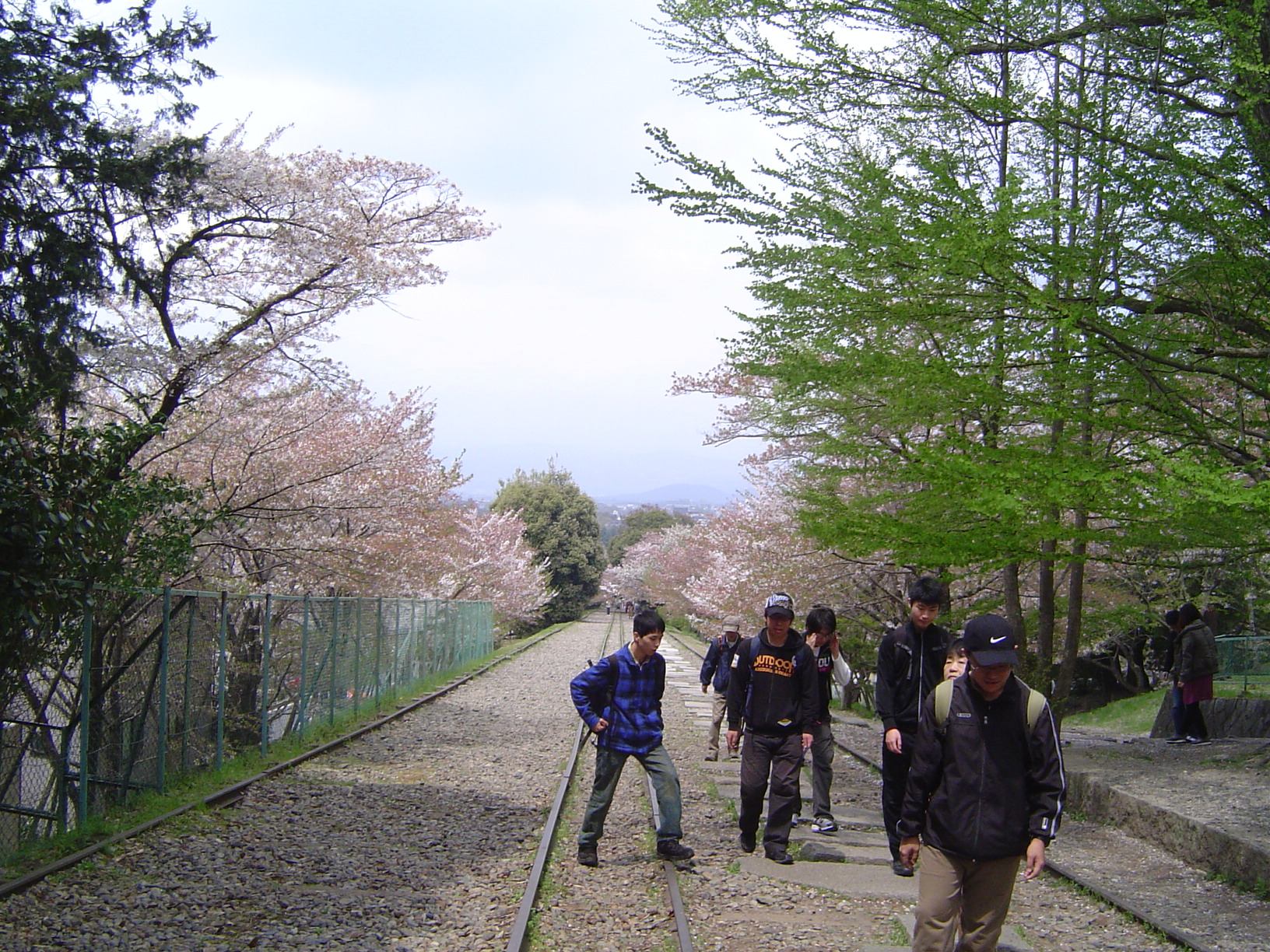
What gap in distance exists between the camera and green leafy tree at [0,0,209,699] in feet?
23.4

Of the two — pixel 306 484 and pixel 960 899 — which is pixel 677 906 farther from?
pixel 306 484

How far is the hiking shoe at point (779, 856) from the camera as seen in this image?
7577 mm

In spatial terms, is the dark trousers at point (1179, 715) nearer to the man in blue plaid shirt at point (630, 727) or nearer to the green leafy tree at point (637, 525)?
the man in blue plaid shirt at point (630, 727)

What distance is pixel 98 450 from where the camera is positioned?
339 inches

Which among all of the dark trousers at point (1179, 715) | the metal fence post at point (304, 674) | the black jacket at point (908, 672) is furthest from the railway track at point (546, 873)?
the dark trousers at point (1179, 715)

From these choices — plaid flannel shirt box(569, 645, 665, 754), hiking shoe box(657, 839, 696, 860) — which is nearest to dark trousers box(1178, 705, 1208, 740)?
hiking shoe box(657, 839, 696, 860)

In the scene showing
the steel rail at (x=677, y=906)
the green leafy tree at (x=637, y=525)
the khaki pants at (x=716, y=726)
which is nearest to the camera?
the steel rail at (x=677, y=906)

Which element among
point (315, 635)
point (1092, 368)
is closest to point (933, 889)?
point (1092, 368)

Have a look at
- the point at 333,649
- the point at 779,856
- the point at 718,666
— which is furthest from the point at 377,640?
the point at 779,856

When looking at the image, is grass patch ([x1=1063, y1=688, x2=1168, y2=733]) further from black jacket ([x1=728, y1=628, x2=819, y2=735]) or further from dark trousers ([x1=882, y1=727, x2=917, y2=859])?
black jacket ([x1=728, y1=628, x2=819, y2=735])

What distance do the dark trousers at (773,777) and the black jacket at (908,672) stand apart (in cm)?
91

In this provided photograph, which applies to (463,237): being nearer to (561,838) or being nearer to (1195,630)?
(561,838)

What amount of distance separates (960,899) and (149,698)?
7883 millimetres

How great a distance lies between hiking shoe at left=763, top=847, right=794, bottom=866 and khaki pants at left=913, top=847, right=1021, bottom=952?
332cm
